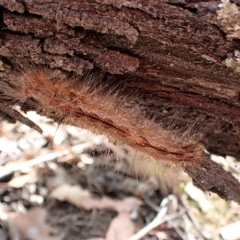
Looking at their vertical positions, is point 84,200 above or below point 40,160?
below

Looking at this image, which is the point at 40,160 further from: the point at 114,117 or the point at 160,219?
the point at 114,117

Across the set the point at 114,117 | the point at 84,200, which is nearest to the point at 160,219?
the point at 84,200

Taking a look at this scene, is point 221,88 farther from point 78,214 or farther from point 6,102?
point 78,214

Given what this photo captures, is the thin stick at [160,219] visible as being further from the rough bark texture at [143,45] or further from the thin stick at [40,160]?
the rough bark texture at [143,45]

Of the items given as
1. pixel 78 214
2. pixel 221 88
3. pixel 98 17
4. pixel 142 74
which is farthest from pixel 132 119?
pixel 78 214

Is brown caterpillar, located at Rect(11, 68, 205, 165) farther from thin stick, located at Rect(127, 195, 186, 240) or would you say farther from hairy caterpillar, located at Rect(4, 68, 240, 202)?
thin stick, located at Rect(127, 195, 186, 240)

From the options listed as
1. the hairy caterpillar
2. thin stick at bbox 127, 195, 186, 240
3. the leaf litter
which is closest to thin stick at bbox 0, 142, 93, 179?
the leaf litter
